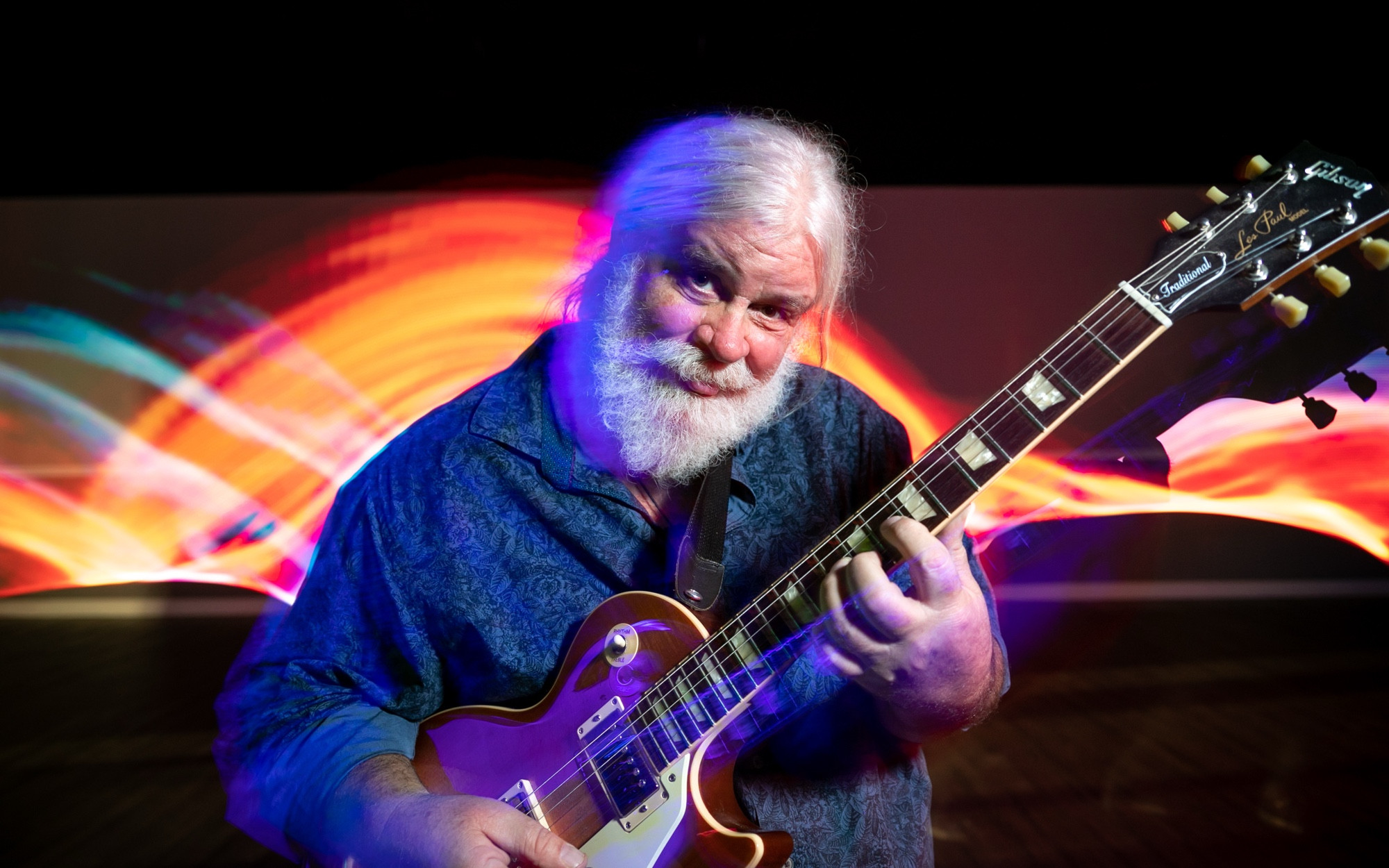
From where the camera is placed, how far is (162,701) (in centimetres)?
358

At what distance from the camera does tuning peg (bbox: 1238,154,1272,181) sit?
3.02ft

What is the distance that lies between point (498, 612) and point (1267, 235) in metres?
1.14

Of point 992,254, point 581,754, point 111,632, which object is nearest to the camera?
point 581,754

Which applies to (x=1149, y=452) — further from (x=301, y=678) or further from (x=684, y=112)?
(x=684, y=112)

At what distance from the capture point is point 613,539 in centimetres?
120

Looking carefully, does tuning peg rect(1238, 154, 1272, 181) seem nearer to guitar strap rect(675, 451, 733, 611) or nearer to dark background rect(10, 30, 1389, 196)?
guitar strap rect(675, 451, 733, 611)

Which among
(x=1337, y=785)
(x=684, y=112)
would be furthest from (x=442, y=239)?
(x=1337, y=785)

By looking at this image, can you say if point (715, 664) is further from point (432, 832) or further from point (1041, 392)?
point (1041, 392)

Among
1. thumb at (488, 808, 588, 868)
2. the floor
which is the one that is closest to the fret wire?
thumb at (488, 808, 588, 868)

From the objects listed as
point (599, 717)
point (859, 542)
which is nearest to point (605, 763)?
point (599, 717)

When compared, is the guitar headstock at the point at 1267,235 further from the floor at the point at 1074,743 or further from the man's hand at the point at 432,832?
the floor at the point at 1074,743

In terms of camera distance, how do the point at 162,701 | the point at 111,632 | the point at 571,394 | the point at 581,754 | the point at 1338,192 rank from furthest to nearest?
1. the point at 111,632
2. the point at 162,701
3. the point at 571,394
4. the point at 581,754
5. the point at 1338,192

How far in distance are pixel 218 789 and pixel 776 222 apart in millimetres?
3168

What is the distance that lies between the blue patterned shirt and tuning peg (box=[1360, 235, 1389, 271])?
0.59 meters
